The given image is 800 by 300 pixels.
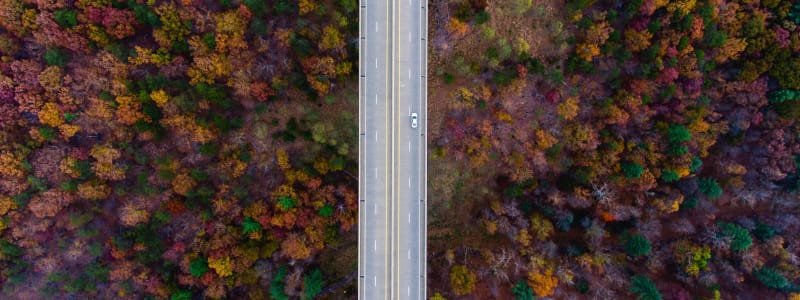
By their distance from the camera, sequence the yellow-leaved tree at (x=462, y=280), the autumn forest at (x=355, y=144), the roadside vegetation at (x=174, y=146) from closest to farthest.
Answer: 1. the roadside vegetation at (x=174, y=146)
2. the autumn forest at (x=355, y=144)
3. the yellow-leaved tree at (x=462, y=280)

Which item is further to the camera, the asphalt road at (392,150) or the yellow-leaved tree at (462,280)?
the yellow-leaved tree at (462,280)

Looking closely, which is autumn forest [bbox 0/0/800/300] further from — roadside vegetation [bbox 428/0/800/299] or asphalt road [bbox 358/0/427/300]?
asphalt road [bbox 358/0/427/300]

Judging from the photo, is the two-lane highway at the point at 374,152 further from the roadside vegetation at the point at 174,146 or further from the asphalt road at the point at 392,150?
the roadside vegetation at the point at 174,146

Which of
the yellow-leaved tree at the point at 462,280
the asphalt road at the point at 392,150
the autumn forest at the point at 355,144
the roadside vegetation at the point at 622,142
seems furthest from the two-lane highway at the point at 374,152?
the yellow-leaved tree at the point at 462,280

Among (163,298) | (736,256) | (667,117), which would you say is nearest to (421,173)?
(667,117)

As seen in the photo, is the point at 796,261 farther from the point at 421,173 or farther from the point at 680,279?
the point at 421,173

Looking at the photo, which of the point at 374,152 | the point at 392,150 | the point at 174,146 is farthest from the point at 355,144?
the point at 174,146

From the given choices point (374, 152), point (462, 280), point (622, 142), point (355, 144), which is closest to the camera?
point (374, 152)

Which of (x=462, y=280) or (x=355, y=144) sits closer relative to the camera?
(x=462, y=280)

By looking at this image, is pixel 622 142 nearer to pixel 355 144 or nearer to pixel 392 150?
pixel 392 150
